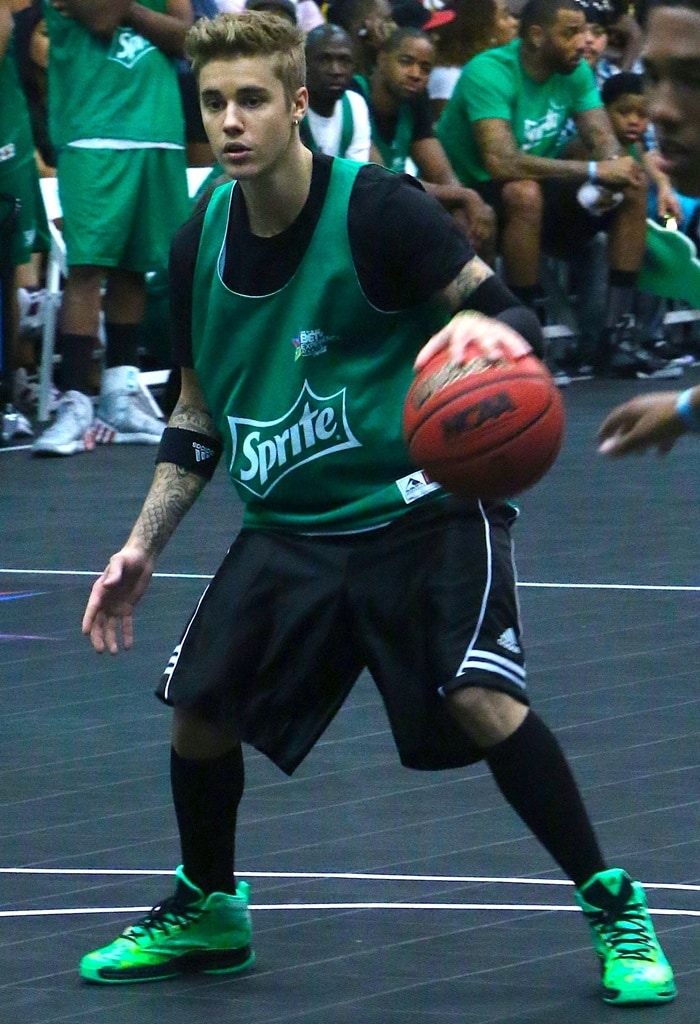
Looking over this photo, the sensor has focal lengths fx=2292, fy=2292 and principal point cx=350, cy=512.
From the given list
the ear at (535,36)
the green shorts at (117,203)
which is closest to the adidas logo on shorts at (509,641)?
the green shorts at (117,203)

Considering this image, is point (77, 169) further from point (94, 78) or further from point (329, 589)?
point (329, 589)

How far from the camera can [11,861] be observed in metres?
5.02

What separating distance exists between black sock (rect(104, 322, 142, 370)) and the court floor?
255 centimetres

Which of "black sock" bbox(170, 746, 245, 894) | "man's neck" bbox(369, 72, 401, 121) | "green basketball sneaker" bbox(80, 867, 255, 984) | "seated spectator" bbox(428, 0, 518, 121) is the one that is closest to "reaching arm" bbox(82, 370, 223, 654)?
"black sock" bbox(170, 746, 245, 894)

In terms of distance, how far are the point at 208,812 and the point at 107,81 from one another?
682 cm

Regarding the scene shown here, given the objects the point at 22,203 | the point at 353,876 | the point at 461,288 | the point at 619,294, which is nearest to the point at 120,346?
the point at 22,203

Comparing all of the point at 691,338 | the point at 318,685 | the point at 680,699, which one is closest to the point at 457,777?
the point at 680,699

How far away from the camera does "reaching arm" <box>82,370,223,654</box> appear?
4.38 m

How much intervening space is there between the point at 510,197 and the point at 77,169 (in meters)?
3.12

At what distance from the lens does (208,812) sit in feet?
14.3

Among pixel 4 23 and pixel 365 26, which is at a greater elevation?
pixel 4 23

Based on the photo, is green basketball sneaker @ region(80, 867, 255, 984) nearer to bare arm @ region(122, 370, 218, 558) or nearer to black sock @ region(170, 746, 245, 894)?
black sock @ region(170, 746, 245, 894)

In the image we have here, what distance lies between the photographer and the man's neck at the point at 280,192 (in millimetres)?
4289

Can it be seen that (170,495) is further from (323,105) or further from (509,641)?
(323,105)
